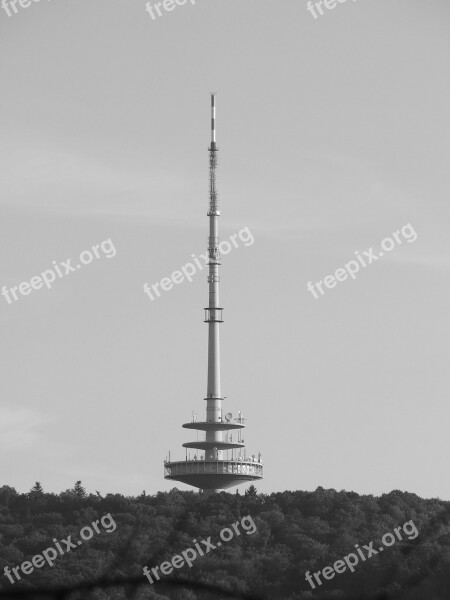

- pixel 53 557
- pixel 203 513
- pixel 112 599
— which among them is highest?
pixel 203 513

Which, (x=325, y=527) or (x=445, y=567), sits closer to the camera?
(x=445, y=567)

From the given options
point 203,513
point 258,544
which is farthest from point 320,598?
point 203,513

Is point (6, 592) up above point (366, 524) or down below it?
below

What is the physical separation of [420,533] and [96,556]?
37.8m

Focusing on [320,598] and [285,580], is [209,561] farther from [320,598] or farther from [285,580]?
[320,598]

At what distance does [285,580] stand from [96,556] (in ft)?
71.6

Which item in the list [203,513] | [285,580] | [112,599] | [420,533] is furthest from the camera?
[203,513]

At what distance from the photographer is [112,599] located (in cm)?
15138

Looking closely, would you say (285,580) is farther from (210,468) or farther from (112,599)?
(210,468)

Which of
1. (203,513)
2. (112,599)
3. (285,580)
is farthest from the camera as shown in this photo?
(203,513)

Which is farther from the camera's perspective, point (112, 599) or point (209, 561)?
point (209, 561)

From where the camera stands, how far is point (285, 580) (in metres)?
166

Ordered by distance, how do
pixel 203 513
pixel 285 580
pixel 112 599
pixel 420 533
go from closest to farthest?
pixel 112 599
pixel 285 580
pixel 420 533
pixel 203 513

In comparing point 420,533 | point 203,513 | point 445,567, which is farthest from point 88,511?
point 445,567
